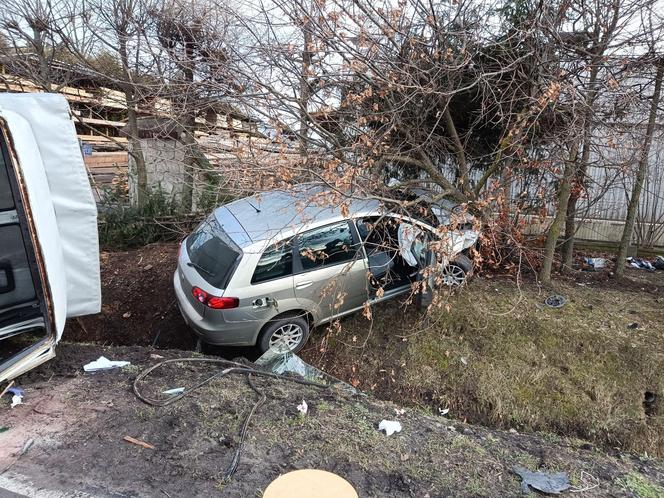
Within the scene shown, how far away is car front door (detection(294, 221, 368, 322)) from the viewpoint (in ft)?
16.4

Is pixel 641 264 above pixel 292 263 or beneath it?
beneath

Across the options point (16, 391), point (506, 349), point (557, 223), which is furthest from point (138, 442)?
point (557, 223)

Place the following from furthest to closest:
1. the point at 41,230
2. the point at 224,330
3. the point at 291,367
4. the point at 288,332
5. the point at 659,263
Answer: the point at 659,263 < the point at 288,332 < the point at 224,330 < the point at 291,367 < the point at 41,230

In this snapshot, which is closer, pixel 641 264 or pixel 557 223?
pixel 557 223

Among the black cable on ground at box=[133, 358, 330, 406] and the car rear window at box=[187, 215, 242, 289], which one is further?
the car rear window at box=[187, 215, 242, 289]

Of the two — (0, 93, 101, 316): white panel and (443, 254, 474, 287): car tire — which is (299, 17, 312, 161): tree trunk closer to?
(443, 254, 474, 287): car tire

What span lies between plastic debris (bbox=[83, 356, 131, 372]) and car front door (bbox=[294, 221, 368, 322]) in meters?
1.86

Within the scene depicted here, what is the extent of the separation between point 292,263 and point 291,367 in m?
1.11

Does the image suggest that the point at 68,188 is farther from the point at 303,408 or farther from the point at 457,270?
Answer: the point at 457,270

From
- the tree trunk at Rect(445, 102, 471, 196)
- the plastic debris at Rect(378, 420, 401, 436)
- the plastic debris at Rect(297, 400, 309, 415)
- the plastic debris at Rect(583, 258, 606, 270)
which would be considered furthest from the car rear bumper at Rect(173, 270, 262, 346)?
the plastic debris at Rect(583, 258, 606, 270)

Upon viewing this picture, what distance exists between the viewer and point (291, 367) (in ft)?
15.0

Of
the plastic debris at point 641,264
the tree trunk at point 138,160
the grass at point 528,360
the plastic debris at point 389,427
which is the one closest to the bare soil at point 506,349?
the grass at point 528,360

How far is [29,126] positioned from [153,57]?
422 centimetres

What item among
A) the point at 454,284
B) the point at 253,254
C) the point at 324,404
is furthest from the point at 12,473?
the point at 454,284
